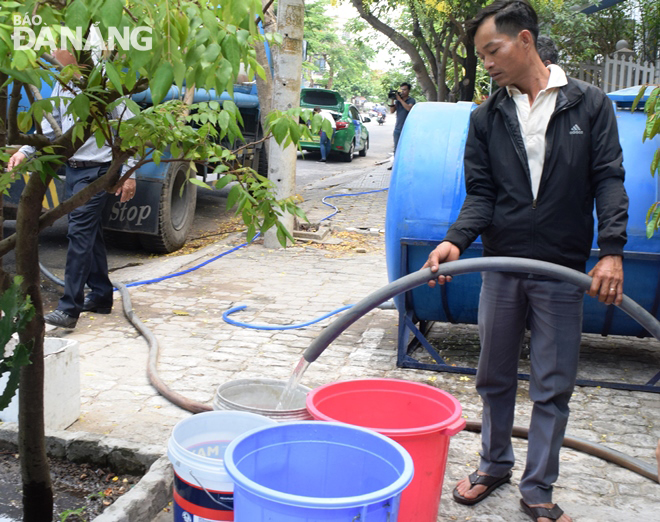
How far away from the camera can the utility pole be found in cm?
853

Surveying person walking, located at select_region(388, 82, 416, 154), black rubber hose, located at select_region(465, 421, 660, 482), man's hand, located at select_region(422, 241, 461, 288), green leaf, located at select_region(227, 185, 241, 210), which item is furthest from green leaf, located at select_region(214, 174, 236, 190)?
person walking, located at select_region(388, 82, 416, 154)

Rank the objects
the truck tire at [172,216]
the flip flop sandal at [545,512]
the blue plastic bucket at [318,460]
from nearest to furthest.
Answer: the blue plastic bucket at [318,460] → the flip flop sandal at [545,512] → the truck tire at [172,216]

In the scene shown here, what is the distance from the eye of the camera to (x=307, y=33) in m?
46.7

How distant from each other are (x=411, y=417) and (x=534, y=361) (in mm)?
583

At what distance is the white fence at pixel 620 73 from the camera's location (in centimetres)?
1270

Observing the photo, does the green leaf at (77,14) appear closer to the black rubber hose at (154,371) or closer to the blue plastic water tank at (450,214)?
the black rubber hose at (154,371)

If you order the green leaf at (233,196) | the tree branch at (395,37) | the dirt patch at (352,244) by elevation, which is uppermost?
the tree branch at (395,37)

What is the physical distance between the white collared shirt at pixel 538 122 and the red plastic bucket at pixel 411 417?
3.18 ft

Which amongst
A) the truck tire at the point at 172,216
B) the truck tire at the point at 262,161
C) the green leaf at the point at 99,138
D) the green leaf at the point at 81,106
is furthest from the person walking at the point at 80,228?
the truck tire at the point at 262,161

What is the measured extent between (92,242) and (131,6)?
4.10 metres

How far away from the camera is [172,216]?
8.61 meters

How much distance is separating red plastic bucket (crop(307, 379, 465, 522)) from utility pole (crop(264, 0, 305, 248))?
5733mm

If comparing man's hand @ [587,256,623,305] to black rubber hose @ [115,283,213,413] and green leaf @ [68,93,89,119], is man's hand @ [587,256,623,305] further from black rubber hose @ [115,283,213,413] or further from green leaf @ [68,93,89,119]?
black rubber hose @ [115,283,213,413]

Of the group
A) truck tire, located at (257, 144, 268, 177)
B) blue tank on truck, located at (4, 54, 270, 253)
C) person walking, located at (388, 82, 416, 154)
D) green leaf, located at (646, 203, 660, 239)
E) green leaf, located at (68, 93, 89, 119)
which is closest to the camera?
green leaf, located at (68, 93, 89, 119)
